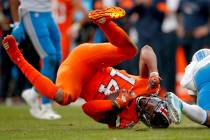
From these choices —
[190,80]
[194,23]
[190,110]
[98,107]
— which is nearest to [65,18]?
[194,23]

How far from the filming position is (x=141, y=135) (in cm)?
754

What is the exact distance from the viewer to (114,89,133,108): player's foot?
26.6ft

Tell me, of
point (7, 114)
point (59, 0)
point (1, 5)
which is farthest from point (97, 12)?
point (1, 5)

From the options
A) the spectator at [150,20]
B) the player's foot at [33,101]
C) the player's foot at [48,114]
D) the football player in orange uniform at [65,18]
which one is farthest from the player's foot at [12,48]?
the spectator at [150,20]

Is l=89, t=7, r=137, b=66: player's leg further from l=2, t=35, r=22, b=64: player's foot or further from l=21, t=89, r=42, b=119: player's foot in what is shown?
l=21, t=89, r=42, b=119: player's foot

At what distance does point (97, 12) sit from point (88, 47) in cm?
67

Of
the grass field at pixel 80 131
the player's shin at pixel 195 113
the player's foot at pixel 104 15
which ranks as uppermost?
the player's foot at pixel 104 15

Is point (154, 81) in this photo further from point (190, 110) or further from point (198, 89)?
point (198, 89)

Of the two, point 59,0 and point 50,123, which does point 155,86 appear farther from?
point 59,0

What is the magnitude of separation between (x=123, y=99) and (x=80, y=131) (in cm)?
52

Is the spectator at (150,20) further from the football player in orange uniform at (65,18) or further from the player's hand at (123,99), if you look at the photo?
the player's hand at (123,99)

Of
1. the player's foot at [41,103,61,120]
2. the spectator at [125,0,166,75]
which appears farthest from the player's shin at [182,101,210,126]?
the spectator at [125,0,166,75]

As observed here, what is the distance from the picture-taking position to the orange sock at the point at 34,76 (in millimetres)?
7949

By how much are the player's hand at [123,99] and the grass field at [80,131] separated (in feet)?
0.83
